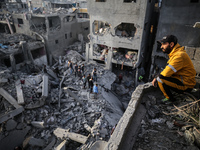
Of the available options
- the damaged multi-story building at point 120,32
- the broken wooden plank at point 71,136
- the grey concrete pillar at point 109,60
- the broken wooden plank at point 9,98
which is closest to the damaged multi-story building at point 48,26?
the damaged multi-story building at point 120,32

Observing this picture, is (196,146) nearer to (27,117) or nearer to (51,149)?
(51,149)

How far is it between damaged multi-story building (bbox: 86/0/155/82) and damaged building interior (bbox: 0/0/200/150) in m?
0.09

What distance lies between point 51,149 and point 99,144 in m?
5.21

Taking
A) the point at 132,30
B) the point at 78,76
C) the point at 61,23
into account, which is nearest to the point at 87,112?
the point at 78,76

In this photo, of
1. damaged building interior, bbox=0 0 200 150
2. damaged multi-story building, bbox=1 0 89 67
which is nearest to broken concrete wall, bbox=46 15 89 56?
damaged multi-story building, bbox=1 0 89 67

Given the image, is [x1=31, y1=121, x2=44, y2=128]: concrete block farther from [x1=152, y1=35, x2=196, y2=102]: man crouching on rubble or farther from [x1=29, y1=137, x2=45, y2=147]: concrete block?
[x1=152, y1=35, x2=196, y2=102]: man crouching on rubble

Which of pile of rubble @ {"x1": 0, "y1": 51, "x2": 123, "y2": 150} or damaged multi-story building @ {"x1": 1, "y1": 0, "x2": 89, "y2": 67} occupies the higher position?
damaged multi-story building @ {"x1": 1, "y1": 0, "x2": 89, "y2": 67}

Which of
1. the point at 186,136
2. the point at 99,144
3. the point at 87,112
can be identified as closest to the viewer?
the point at 186,136

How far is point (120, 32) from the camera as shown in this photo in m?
16.5

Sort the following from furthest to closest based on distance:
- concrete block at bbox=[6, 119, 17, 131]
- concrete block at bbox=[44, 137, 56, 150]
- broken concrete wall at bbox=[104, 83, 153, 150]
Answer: concrete block at bbox=[6, 119, 17, 131]
concrete block at bbox=[44, 137, 56, 150]
broken concrete wall at bbox=[104, 83, 153, 150]

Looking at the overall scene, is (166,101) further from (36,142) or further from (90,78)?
(90,78)

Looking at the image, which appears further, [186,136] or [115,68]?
[115,68]

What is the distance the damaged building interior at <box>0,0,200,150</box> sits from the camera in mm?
3371

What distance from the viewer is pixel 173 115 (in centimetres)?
362
